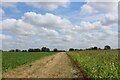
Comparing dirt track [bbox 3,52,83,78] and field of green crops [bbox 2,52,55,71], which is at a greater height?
field of green crops [bbox 2,52,55,71]

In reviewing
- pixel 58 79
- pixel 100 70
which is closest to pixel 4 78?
pixel 58 79

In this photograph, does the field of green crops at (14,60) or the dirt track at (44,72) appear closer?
the dirt track at (44,72)

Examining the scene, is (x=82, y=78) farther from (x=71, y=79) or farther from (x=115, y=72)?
(x=115, y=72)

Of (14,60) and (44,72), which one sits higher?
(14,60)

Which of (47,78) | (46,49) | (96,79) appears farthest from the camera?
(46,49)

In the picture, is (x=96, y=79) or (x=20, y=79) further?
(x=20, y=79)

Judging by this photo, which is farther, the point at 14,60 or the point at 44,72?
the point at 14,60

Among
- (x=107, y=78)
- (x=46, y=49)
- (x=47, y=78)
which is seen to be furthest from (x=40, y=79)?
(x=46, y=49)

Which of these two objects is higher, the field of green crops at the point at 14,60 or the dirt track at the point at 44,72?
the field of green crops at the point at 14,60

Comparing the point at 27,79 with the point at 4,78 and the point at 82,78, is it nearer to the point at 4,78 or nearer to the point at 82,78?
the point at 4,78

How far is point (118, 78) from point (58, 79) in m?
4.92

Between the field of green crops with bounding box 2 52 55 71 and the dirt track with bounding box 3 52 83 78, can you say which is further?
the field of green crops with bounding box 2 52 55 71

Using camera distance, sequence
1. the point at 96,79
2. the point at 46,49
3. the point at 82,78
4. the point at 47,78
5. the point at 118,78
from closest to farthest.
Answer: the point at 118,78, the point at 96,79, the point at 82,78, the point at 47,78, the point at 46,49

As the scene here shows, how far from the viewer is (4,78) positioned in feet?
51.5
